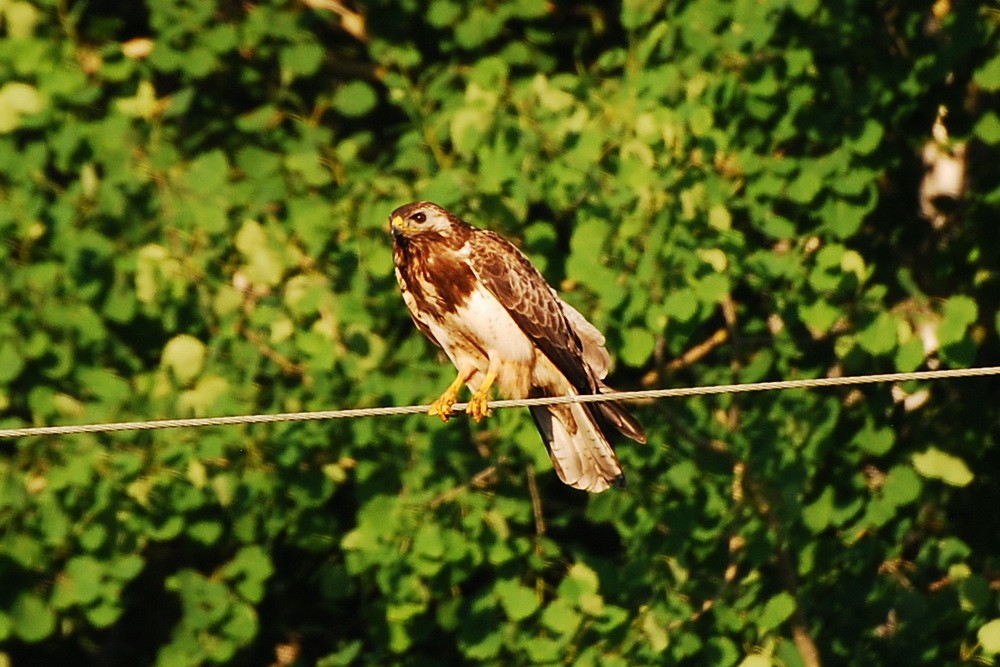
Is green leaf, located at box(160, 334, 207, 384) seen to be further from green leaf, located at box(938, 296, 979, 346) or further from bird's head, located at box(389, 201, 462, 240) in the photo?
green leaf, located at box(938, 296, 979, 346)

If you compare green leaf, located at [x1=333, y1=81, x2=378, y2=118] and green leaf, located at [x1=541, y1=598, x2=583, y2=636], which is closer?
green leaf, located at [x1=541, y1=598, x2=583, y2=636]

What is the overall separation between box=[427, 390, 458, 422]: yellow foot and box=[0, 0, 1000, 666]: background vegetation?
21 cm

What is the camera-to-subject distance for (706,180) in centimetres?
575

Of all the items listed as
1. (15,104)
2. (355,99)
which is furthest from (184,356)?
(355,99)

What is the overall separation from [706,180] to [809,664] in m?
1.66

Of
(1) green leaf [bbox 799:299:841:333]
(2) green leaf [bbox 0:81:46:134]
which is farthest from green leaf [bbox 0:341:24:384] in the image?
(1) green leaf [bbox 799:299:841:333]

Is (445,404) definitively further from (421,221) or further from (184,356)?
(184,356)

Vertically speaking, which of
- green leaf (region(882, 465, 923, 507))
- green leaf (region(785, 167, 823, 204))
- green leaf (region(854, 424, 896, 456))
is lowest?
green leaf (region(882, 465, 923, 507))

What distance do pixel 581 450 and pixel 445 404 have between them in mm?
427

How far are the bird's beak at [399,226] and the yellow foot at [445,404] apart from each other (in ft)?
1.63

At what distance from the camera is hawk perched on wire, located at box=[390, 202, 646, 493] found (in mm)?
5426

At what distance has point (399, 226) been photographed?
552cm

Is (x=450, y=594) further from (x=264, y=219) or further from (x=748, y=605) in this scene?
(x=264, y=219)

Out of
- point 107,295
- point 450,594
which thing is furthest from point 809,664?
point 107,295
